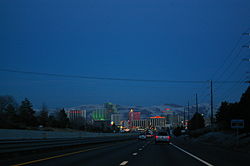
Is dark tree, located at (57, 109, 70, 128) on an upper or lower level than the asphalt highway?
lower

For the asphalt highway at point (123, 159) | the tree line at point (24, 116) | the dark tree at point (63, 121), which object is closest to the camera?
the asphalt highway at point (123, 159)

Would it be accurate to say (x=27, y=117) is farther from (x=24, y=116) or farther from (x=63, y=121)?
(x=63, y=121)

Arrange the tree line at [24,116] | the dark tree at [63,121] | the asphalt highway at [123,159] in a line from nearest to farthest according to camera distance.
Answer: the asphalt highway at [123,159]
the tree line at [24,116]
the dark tree at [63,121]

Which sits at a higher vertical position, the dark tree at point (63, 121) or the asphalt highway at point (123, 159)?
the asphalt highway at point (123, 159)

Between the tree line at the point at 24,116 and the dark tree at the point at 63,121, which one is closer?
the tree line at the point at 24,116

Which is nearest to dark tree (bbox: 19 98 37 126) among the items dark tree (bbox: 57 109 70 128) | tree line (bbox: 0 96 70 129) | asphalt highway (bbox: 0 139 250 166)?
tree line (bbox: 0 96 70 129)

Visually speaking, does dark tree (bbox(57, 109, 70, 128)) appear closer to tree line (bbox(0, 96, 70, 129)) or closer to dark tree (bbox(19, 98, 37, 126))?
tree line (bbox(0, 96, 70, 129))

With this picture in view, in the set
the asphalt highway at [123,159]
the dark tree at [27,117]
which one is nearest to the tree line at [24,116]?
the dark tree at [27,117]

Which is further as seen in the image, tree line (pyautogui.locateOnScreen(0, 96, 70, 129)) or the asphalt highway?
tree line (pyautogui.locateOnScreen(0, 96, 70, 129))

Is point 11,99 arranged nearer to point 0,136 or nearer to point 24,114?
point 24,114

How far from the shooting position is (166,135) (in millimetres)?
47750

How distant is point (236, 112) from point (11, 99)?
96165mm

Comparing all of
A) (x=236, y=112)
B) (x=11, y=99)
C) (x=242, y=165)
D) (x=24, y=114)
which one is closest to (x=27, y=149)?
(x=242, y=165)

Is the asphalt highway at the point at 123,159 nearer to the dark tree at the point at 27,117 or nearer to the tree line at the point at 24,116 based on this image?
the tree line at the point at 24,116
